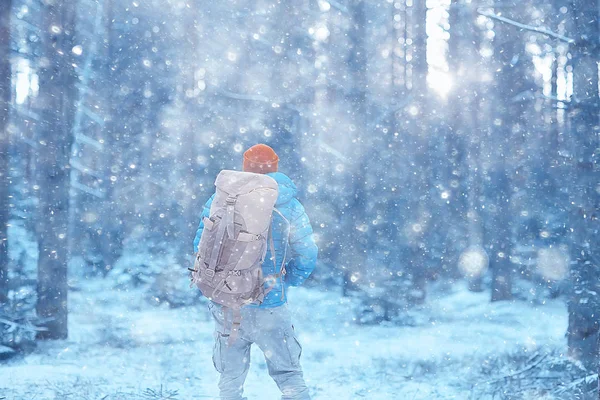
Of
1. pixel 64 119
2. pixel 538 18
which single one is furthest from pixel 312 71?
pixel 64 119

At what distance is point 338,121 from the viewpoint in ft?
41.0

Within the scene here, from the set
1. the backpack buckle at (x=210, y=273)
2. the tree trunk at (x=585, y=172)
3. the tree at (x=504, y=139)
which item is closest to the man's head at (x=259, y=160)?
the backpack buckle at (x=210, y=273)

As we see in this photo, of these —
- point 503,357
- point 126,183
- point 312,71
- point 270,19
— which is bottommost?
point 503,357

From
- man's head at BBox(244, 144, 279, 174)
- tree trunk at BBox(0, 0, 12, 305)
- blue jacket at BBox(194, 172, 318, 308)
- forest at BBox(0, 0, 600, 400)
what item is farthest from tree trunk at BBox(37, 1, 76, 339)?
man's head at BBox(244, 144, 279, 174)

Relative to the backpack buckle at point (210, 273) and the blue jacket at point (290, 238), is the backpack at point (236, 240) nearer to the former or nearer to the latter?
the backpack buckle at point (210, 273)

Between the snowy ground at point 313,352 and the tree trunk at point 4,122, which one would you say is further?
the tree trunk at point 4,122

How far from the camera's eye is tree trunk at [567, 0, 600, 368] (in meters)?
5.39

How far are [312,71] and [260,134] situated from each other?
1.92 meters

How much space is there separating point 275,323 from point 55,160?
14.8 ft

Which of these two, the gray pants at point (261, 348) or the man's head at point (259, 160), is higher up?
the man's head at point (259, 160)

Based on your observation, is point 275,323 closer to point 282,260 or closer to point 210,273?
point 282,260

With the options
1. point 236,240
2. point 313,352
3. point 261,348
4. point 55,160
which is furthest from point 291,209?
point 55,160

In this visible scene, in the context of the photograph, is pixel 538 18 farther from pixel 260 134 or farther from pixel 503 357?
pixel 503 357

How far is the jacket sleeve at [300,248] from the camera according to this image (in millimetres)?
3514
